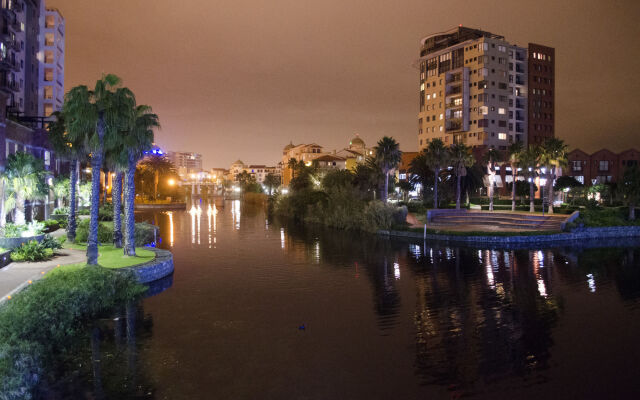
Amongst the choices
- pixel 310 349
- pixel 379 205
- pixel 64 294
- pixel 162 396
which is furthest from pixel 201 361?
pixel 379 205

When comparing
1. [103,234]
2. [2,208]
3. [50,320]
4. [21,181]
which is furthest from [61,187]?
[50,320]

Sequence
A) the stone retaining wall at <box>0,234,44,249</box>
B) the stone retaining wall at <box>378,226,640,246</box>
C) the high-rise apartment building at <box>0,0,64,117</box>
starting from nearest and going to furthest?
the stone retaining wall at <box>0,234,44,249</box> < the stone retaining wall at <box>378,226,640,246</box> < the high-rise apartment building at <box>0,0,64,117</box>

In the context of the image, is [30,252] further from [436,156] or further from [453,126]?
[453,126]

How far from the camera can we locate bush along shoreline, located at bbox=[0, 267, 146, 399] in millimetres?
11328

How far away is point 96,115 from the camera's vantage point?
2317 centimetres

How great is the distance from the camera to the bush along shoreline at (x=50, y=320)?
37.2 ft

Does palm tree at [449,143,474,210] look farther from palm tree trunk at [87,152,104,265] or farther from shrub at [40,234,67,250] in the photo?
shrub at [40,234,67,250]

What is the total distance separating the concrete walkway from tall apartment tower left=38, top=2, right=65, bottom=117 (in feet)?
192

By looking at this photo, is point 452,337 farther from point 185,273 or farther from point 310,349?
point 185,273

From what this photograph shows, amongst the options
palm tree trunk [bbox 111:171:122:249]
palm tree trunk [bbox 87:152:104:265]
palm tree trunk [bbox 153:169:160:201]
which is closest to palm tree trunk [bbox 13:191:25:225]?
palm tree trunk [bbox 111:171:122:249]

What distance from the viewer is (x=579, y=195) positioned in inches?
3189

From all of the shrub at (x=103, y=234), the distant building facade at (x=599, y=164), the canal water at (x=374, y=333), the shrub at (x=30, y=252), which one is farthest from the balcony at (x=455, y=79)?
the shrub at (x=30, y=252)

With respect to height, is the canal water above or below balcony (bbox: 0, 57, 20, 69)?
below

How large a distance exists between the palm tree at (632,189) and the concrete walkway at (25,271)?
5472 centimetres
